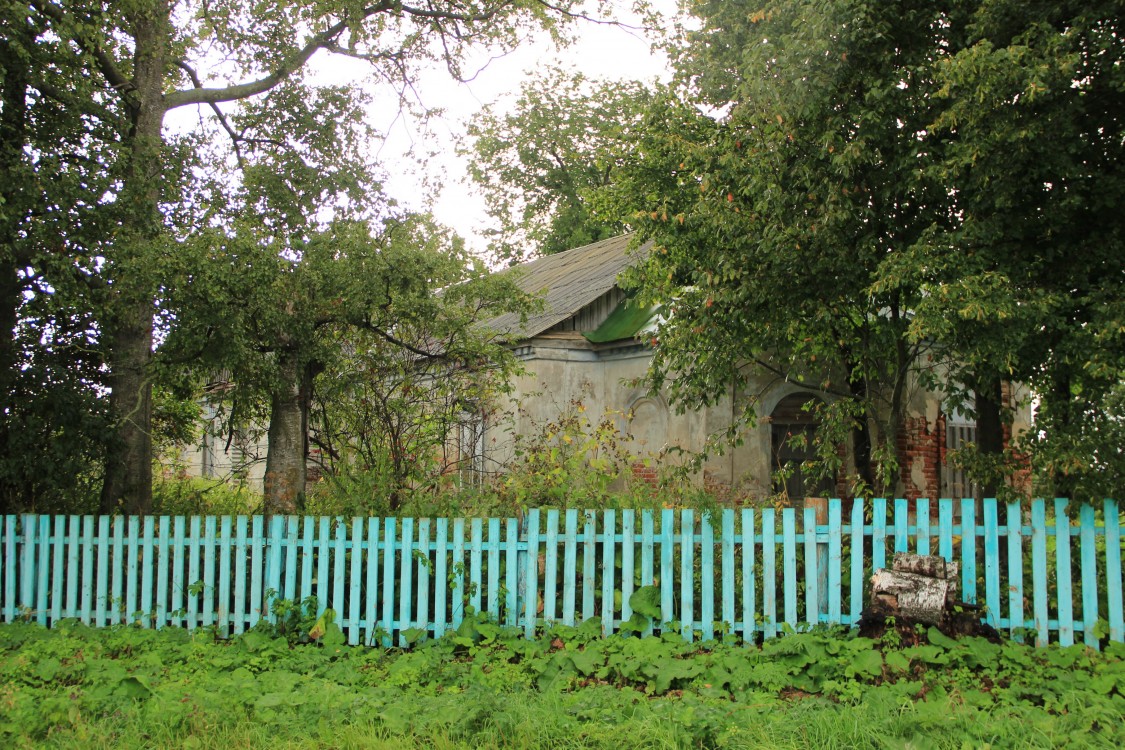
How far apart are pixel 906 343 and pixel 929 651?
10.7ft

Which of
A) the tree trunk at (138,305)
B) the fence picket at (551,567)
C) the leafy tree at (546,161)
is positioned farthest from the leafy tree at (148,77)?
the leafy tree at (546,161)

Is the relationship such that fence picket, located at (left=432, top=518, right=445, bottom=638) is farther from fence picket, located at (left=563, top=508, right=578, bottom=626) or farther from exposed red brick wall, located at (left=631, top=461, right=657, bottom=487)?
exposed red brick wall, located at (left=631, top=461, right=657, bottom=487)

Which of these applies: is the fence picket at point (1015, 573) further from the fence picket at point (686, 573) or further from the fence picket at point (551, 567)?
the fence picket at point (551, 567)

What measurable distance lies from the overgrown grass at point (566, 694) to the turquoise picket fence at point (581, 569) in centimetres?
33

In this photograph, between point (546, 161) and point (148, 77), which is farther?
point (546, 161)

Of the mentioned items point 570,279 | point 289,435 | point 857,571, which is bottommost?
point 857,571

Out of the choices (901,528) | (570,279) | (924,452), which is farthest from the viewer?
(570,279)

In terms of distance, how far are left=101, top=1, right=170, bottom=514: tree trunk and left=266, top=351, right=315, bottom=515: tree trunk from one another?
1.31 meters

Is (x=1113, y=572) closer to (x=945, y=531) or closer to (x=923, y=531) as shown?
(x=945, y=531)

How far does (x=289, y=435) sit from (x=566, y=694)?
15.7 ft

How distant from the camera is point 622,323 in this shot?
47.0ft

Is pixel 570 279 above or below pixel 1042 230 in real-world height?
above

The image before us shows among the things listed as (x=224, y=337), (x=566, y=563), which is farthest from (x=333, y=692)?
(x=224, y=337)

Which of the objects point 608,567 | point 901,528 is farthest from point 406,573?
point 901,528
